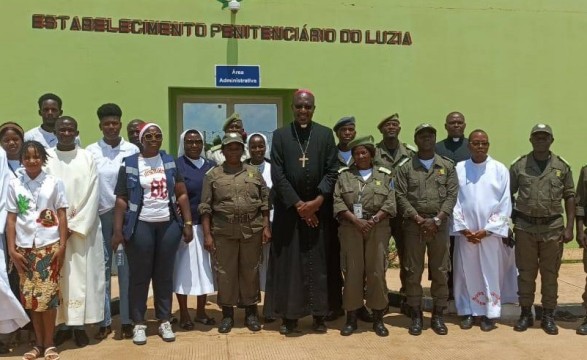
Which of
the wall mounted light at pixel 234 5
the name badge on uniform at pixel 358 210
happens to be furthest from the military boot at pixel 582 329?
the wall mounted light at pixel 234 5

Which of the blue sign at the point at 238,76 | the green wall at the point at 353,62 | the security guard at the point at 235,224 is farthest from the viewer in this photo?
the blue sign at the point at 238,76

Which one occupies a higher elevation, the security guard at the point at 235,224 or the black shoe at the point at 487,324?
the security guard at the point at 235,224

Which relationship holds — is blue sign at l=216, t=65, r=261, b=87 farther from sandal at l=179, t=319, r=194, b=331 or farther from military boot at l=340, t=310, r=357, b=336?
military boot at l=340, t=310, r=357, b=336

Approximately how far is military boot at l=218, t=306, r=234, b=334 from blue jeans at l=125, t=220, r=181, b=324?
0.50 m

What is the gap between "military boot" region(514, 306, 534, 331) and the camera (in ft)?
18.5

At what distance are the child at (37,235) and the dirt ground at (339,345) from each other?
490 millimetres

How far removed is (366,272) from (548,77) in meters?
6.02

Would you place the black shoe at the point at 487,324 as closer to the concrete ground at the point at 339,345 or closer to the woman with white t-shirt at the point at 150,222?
the concrete ground at the point at 339,345

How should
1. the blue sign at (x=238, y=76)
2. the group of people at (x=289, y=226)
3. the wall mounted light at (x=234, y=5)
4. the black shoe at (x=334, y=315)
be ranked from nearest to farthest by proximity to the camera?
the group of people at (x=289, y=226)
the black shoe at (x=334, y=315)
the wall mounted light at (x=234, y=5)
the blue sign at (x=238, y=76)

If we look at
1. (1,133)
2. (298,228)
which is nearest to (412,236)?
(298,228)

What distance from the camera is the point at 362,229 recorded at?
5.29 metres

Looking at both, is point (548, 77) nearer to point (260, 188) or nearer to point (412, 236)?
point (412, 236)

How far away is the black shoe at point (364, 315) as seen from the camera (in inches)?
233

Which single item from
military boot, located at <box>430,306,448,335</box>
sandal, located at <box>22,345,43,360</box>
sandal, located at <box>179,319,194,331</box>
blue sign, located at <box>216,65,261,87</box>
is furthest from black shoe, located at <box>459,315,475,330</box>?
blue sign, located at <box>216,65,261,87</box>
